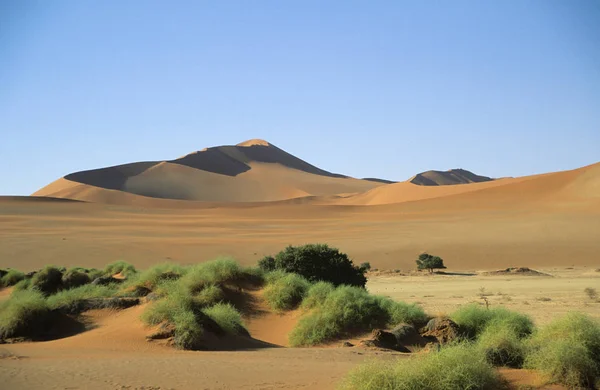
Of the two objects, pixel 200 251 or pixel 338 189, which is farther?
pixel 338 189

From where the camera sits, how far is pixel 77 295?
1614 cm

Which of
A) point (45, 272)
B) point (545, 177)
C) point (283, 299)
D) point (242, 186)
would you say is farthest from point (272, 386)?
point (242, 186)

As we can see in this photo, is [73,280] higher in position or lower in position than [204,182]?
lower

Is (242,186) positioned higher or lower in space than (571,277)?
higher

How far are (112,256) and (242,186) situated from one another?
9176 cm

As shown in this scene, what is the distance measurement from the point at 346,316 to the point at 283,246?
106ft

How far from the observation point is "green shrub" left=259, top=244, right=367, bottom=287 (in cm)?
1973

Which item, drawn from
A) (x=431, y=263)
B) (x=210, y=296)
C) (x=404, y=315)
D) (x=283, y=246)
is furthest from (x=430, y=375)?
(x=283, y=246)

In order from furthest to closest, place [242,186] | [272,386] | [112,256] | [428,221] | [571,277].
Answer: [242,186] < [428,221] < [112,256] < [571,277] < [272,386]

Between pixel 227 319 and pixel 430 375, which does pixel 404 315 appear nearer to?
pixel 227 319

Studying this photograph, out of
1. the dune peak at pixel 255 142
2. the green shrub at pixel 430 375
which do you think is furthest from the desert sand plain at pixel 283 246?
the dune peak at pixel 255 142

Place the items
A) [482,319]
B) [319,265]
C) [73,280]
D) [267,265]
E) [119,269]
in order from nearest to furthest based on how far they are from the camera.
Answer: [482,319], [73,280], [319,265], [267,265], [119,269]

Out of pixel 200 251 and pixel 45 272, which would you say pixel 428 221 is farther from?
pixel 45 272

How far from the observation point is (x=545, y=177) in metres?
79.1
